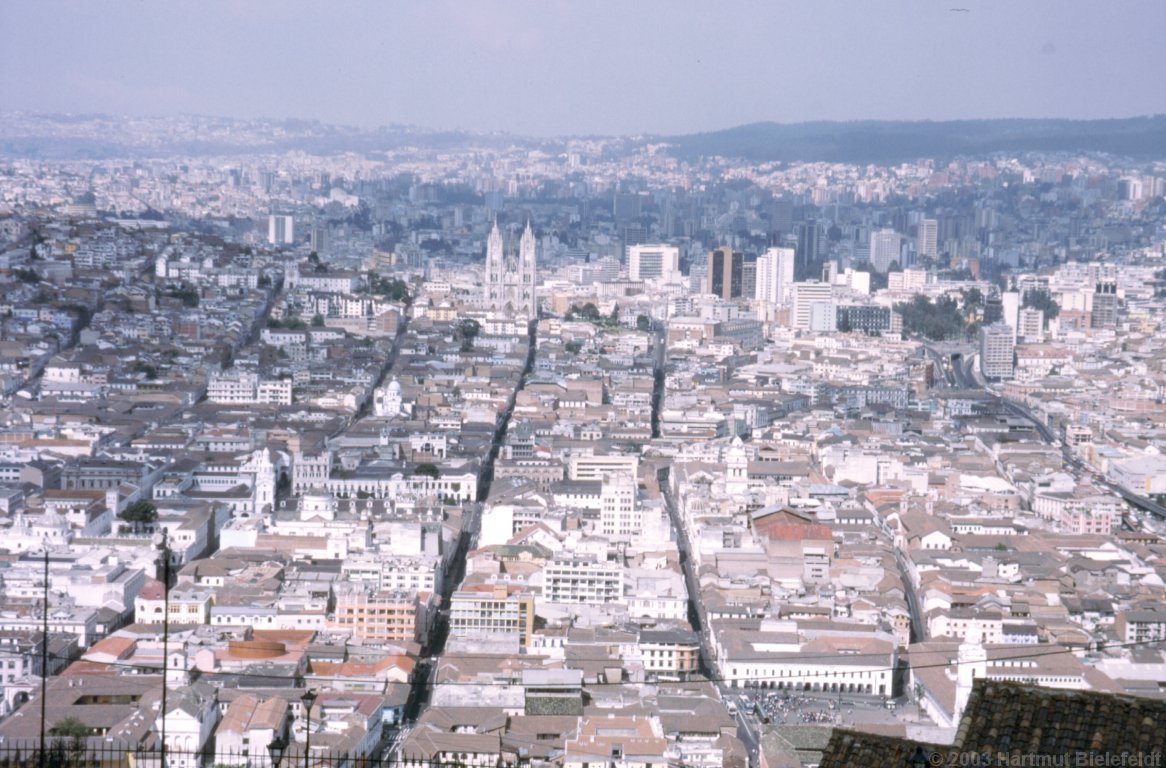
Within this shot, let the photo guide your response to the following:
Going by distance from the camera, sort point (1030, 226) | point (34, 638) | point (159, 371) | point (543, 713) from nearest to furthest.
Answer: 1. point (543, 713)
2. point (34, 638)
3. point (159, 371)
4. point (1030, 226)

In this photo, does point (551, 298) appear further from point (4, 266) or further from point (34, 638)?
point (34, 638)

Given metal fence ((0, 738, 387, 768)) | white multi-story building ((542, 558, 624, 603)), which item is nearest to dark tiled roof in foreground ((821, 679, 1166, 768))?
metal fence ((0, 738, 387, 768))

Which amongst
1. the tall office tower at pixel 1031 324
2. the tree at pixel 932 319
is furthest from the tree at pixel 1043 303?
the tree at pixel 932 319

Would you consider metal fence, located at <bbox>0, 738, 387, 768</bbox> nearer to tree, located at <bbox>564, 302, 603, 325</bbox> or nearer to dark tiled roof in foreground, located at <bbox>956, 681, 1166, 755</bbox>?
dark tiled roof in foreground, located at <bbox>956, 681, 1166, 755</bbox>

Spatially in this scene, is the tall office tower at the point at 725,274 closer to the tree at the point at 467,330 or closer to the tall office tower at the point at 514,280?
the tall office tower at the point at 514,280

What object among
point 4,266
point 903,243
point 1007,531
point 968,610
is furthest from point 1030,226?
point 968,610
